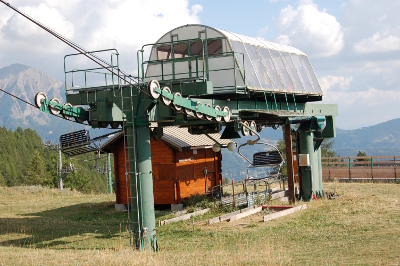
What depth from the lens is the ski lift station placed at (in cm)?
1604

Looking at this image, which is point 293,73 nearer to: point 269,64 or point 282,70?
point 282,70

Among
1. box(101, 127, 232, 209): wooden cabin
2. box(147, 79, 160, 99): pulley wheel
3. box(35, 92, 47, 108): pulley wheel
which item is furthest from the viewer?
box(101, 127, 232, 209): wooden cabin

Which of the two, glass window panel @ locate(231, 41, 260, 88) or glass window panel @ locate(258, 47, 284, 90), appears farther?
glass window panel @ locate(258, 47, 284, 90)

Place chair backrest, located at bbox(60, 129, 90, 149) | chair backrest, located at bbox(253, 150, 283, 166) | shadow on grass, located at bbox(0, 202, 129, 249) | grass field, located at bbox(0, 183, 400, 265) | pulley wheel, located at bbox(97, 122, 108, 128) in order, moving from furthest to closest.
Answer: chair backrest, located at bbox(253, 150, 283, 166), chair backrest, located at bbox(60, 129, 90, 149), shadow on grass, located at bbox(0, 202, 129, 249), pulley wheel, located at bbox(97, 122, 108, 128), grass field, located at bbox(0, 183, 400, 265)

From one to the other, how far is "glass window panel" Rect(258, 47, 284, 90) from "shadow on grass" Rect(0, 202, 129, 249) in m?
8.04

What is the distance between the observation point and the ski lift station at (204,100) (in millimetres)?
16039

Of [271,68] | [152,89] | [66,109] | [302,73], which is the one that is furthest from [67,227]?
[302,73]

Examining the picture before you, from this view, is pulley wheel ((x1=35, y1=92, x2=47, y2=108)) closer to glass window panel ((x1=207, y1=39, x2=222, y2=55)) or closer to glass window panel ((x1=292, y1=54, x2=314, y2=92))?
glass window panel ((x1=207, y1=39, x2=222, y2=55))

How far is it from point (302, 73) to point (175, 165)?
23.2 feet

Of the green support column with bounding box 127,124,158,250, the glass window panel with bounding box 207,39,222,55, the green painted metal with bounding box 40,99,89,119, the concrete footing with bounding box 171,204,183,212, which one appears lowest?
the concrete footing with bounding box 171,204,183,212

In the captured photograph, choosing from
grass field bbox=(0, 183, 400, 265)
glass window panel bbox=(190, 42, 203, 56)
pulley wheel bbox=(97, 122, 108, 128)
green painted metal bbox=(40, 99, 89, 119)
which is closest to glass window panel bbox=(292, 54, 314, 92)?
grass field bbox=(0, 183, 400, 265)

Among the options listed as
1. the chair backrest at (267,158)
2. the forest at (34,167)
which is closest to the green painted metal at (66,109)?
the chair backrest at (267,158)

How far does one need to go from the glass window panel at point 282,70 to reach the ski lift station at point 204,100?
0.06 metres

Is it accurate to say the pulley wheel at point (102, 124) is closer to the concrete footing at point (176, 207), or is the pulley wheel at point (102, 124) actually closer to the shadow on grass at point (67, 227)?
the shadow on grass at point (67, 227)
